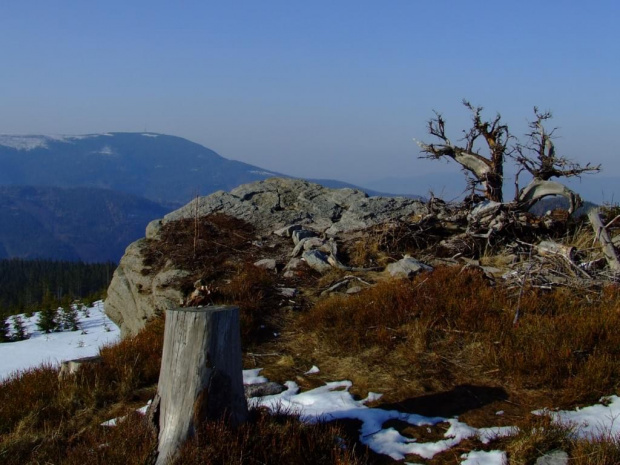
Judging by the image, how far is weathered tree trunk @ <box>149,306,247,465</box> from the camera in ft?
13.4

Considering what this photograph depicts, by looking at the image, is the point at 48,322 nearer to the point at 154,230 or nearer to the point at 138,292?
the point at 154,230

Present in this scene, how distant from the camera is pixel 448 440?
4.36 m

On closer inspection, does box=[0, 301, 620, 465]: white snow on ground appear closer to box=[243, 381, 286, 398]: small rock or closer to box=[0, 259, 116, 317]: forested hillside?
box=[243, 381, 286, 398]: small rock

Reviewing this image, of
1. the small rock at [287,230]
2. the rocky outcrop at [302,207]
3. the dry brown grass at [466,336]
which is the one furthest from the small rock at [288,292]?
the small rock at [287,230]

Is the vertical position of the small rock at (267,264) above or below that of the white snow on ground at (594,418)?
above

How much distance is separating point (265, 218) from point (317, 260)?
3.80 meters

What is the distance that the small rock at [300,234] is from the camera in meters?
11.5

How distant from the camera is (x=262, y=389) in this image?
570 centimetres

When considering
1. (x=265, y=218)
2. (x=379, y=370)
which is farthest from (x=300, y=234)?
(x=379, y=370)

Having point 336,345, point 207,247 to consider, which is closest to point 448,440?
point 336,345

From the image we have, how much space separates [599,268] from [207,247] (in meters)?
7.49

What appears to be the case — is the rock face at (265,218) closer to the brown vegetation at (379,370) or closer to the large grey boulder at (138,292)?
the large grey boulder at (138,292)

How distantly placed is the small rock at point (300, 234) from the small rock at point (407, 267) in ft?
8.83

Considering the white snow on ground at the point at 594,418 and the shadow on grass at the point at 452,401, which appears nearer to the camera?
the white snow on ground at the point at 594,418
